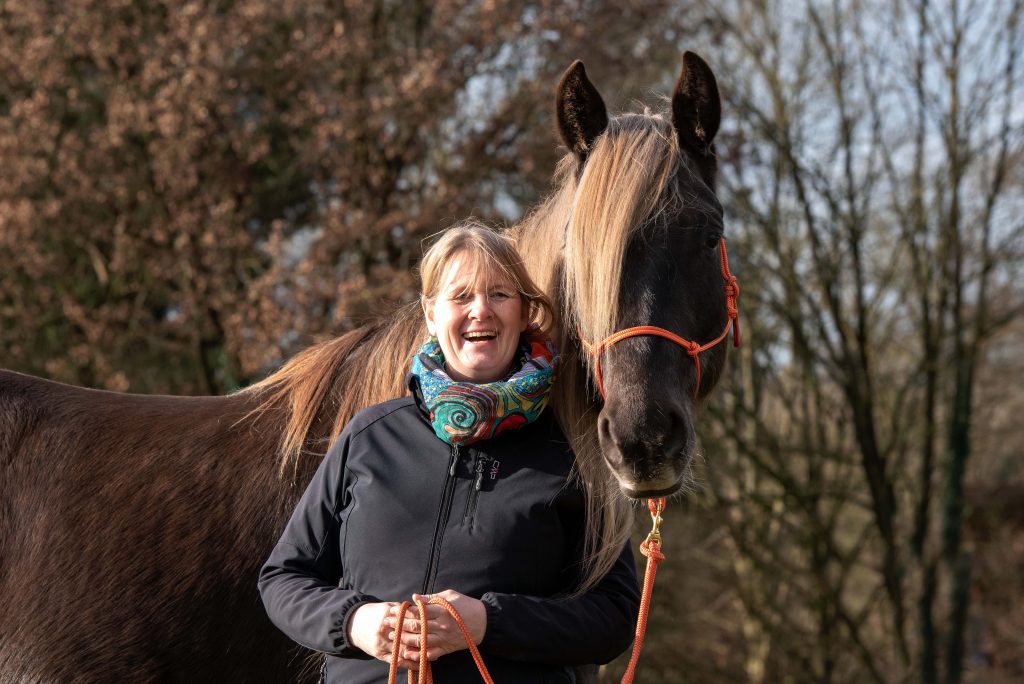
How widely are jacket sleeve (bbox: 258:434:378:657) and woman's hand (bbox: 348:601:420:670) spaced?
0.04 metres

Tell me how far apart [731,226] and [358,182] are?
414 centimetres

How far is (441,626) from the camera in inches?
75.2

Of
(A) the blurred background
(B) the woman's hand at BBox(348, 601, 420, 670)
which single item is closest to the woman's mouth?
(B) the woman's hand at BBox(348, 601, 420, 670)

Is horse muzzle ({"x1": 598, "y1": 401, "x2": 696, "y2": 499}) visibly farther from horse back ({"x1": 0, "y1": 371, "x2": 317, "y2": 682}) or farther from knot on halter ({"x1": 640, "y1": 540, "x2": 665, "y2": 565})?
horse back ({"x1": 0, "y1": 371, "x2": 317, "y2": 682})

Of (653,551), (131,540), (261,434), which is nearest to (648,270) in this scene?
(653,551)

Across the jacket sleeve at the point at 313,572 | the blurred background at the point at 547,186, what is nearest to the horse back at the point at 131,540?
the jacket sleeve at the point at 313,572

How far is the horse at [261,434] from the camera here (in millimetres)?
2402

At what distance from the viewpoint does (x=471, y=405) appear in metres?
2.08

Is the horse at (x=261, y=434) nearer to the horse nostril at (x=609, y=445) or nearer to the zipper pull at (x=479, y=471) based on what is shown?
the horse nostril at (x=609, y=445)

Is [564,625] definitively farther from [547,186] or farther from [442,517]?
[547,186]

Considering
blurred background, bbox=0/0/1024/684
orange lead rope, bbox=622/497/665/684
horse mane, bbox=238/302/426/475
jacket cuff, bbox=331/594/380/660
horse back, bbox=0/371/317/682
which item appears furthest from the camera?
blurred background, bbox=0/0/1024/684

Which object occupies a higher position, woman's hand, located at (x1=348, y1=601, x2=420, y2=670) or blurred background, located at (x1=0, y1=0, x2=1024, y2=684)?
blurred background, located at (x1=0, y1=0, x2=1024, y2=684)

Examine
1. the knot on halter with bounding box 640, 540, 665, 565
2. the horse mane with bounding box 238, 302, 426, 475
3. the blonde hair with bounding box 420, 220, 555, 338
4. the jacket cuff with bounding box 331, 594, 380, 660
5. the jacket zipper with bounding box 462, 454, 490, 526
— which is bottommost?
the jacket cuff with bounding box 331, 594, 380, 660

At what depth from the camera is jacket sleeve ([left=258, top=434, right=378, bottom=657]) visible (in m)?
2.02
